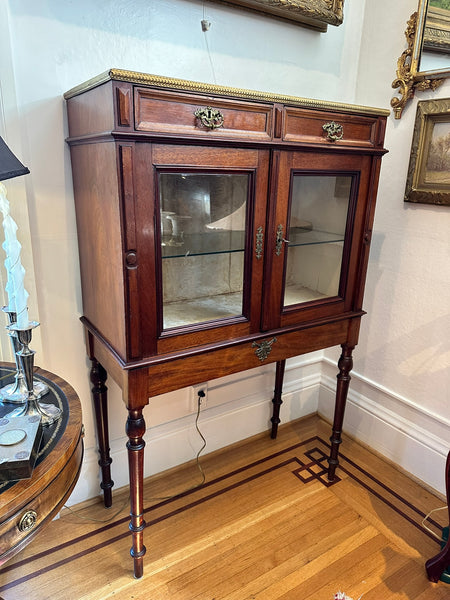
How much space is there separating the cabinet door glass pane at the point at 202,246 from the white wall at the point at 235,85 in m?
0.41

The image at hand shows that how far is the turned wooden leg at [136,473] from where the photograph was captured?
125cm

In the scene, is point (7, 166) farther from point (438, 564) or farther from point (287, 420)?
point (287, 420)

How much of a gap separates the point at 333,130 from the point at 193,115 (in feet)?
1.64

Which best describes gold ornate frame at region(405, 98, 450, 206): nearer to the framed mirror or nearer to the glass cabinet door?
the framed mirror

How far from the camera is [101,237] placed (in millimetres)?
1203

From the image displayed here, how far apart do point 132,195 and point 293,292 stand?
0.69 m

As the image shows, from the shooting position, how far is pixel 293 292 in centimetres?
149

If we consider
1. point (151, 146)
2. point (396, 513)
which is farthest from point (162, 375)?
point (396, 513)

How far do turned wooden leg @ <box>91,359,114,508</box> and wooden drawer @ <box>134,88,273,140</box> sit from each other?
862 millimetres

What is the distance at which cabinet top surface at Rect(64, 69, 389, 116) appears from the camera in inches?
38.3

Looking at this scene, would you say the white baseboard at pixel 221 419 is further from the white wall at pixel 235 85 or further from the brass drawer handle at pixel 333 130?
the brass drawer handle at pixel 333 130

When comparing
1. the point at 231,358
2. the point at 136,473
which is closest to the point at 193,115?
the point at 231,358

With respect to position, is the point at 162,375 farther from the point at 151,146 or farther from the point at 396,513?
the point at 396,513

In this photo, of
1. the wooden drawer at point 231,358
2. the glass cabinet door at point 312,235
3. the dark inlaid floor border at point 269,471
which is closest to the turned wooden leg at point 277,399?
the dark inlaid floor border at point 269,471
